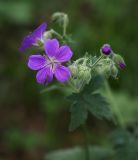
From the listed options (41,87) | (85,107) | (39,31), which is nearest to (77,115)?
(85,107)

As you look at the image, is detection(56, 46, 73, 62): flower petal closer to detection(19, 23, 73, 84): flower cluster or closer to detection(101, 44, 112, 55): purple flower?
detection(19, 23, 73, 84): flower cluster

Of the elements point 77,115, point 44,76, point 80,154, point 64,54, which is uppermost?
point 64,54

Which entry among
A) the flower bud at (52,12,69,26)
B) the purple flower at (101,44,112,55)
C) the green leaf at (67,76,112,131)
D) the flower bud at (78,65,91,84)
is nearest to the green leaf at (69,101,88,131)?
the green leaf at (67,76,112,131)

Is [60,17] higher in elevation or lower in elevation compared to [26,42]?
higher

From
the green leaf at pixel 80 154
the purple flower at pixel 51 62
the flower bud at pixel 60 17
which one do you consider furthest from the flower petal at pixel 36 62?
Result: the green leaf at pixel 80 154

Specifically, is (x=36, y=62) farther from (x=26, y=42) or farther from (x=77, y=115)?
(x=77, y=115)

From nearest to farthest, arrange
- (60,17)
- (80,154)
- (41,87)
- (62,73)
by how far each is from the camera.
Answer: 1. (62,73)
2. (60,17)
3. (80,154)
4. (41,87)
